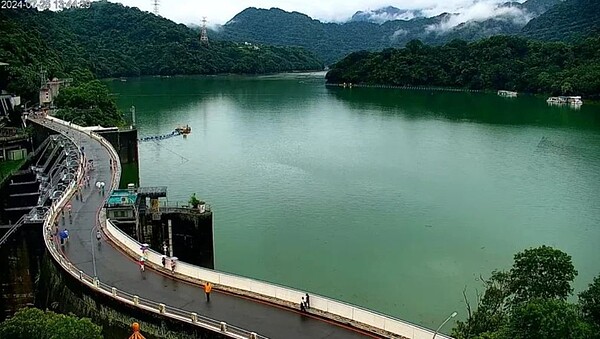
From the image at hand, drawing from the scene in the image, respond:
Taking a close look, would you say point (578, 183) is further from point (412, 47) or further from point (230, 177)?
point (412, 47)

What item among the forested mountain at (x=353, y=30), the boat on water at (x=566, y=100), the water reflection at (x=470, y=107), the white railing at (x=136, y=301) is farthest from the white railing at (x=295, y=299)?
the forested mountain at (x=353, y=30)

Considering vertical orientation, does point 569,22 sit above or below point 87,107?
above

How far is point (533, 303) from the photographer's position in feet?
30.1

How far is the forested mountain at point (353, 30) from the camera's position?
162750 mm

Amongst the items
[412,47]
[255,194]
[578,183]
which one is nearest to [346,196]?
[255,194]

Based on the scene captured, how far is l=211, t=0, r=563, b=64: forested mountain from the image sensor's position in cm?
16275

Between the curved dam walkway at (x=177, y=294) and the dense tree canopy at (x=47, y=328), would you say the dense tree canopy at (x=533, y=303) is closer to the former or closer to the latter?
the curved dam walkway at (x=177, y=294)

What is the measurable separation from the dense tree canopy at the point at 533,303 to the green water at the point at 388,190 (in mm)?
4680

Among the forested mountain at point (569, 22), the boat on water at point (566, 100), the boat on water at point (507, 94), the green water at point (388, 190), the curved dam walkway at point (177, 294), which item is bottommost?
the green water at point (388, 190)

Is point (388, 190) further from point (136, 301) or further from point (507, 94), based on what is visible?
point (507, 94)

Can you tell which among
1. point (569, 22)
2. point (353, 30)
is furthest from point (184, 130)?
point (353, 30)

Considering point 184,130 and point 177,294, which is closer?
point 177,294

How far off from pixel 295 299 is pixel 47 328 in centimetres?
456

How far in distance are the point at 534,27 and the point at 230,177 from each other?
96.1 m
